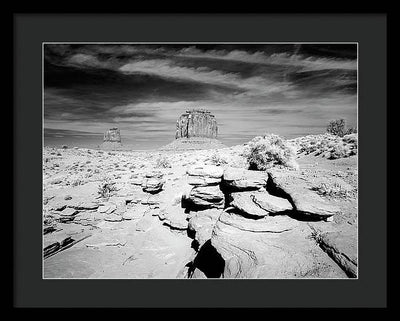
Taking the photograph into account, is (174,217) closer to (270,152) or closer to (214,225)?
(214,225)

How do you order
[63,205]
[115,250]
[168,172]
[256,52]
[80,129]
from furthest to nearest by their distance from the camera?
[168,172] → [63,205] → [80,129] → [115,250] → [256,52]

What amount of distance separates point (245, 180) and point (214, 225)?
1255 millimetres

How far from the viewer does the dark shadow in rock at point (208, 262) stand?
344 cm

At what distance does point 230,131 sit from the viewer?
4.84m

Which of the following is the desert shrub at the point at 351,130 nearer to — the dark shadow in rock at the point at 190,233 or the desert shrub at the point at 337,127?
the desert shrub at the point at 337,127

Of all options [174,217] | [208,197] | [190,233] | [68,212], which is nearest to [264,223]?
[208,197]

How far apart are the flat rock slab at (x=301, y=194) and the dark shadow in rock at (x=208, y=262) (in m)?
1.66

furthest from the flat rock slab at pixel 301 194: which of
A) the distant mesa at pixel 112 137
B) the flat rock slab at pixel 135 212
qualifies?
the distant mesa at pixel 112 137

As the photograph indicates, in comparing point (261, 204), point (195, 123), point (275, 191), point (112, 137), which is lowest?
point (261, 204)

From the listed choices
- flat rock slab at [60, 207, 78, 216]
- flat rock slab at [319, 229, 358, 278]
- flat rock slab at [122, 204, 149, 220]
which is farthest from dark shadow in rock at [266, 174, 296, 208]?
flat rock slab at [60, 207, 78, 216]
